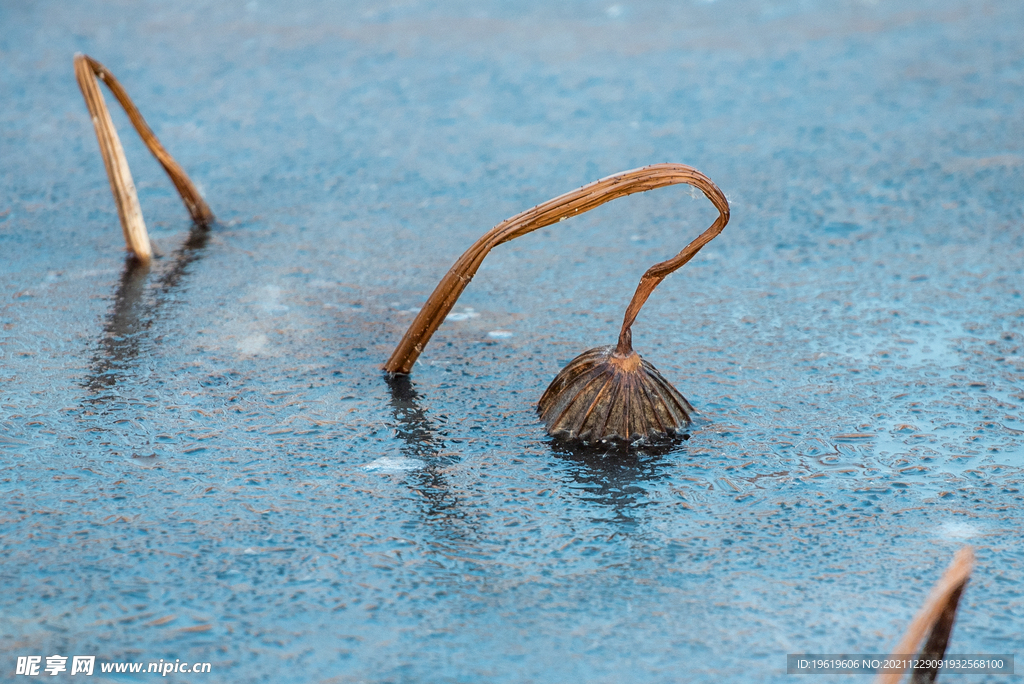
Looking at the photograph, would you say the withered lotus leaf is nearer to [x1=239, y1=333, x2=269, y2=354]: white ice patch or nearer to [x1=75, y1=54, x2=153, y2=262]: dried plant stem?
[x1=239, y1=333, x2=269, y2=354]: white ice patch

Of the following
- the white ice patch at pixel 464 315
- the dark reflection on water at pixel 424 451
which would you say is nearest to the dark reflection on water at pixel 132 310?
the dark reflection on water at pixel 424 451

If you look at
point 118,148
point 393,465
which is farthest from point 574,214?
point 118,148

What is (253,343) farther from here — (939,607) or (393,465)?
(939,607)

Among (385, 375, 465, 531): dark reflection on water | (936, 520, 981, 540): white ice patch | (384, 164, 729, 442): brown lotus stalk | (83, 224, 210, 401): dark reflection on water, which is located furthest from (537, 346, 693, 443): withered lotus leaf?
(83, 224, 210, 401): dark reflection on water

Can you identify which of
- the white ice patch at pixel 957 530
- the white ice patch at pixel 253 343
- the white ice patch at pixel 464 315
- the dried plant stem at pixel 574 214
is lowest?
the white ice patch at pixel 957 530

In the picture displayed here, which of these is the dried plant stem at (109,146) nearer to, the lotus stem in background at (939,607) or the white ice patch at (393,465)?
the white ice patch at (393,465)
